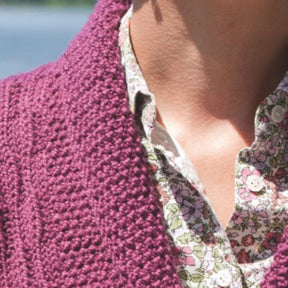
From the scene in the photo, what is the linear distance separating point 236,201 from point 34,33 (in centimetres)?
1122

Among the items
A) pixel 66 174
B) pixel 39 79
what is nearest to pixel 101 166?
pixel 66 174

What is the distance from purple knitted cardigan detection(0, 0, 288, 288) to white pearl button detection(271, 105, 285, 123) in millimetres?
150

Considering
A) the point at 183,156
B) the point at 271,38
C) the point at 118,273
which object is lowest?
the point at 118,273

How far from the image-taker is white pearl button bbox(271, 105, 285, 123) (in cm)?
113

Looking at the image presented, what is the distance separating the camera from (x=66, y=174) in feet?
3.62

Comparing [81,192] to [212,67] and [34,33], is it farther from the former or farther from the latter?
[34,33]

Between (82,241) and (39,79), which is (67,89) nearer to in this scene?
(39,79)

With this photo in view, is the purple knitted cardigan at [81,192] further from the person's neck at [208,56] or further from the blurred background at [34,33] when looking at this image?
the blurred background at [34,33]

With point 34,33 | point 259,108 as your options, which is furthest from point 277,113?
point 34,33

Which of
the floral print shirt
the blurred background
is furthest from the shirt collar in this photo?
the blurred background

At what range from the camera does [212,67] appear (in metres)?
1.16

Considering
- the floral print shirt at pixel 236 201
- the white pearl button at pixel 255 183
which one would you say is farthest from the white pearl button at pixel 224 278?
the white pearl button at pixel 255 183

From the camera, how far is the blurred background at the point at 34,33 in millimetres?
7695

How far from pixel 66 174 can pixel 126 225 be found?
0.09m
